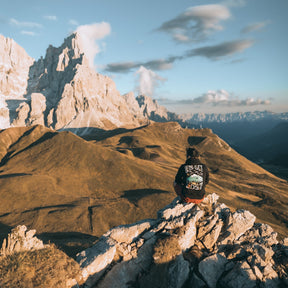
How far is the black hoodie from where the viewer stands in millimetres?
14016

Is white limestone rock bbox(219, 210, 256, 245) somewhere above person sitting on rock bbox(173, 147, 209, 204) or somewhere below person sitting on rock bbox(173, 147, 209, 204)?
below

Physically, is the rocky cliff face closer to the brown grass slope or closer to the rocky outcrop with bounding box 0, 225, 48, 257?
the rocky outcrop with bounding box 0, 225, 48, 257

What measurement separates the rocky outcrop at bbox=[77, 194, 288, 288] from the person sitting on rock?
1.84 m

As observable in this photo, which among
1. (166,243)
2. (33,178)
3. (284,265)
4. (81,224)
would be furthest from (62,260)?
(33,178)

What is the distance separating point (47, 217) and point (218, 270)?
5398cm

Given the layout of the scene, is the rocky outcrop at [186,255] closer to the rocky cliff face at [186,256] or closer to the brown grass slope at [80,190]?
the rocky cliff face at [186,256]

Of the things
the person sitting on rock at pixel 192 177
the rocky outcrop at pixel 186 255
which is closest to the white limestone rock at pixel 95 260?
the rocky outcrop at pixel 186 255

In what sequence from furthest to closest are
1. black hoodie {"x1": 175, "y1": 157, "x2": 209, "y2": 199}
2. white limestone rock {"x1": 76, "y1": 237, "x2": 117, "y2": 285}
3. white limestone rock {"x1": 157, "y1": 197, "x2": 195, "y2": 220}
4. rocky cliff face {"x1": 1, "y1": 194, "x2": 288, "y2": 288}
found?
white limestone rock {"x1": 157, "y1": 197, "x2": 195, "y2": 220} < black hoodie {"x1": 175, "y1": 157, "x2": 209, "y2": 199} < rocky cliff face {"x1": 1, "y1": 194, "x2": 288, "y2": 288} < white limestone rock {"x1": 76, "y1": 237, "x2": 117, "y2": 285}

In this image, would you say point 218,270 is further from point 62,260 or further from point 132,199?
point 132,199

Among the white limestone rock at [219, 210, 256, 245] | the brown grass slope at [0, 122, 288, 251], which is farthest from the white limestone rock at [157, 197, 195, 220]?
the brown grass slope at [0, 122, 288, 251]

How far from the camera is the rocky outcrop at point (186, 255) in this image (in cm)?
1122

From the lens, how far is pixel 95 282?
35.5 ft

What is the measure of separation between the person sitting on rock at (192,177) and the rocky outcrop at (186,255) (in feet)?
6.04

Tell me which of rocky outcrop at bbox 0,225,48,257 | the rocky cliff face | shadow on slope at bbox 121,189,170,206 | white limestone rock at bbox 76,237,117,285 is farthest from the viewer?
shadow on slope at bbox 121,189,170,206
